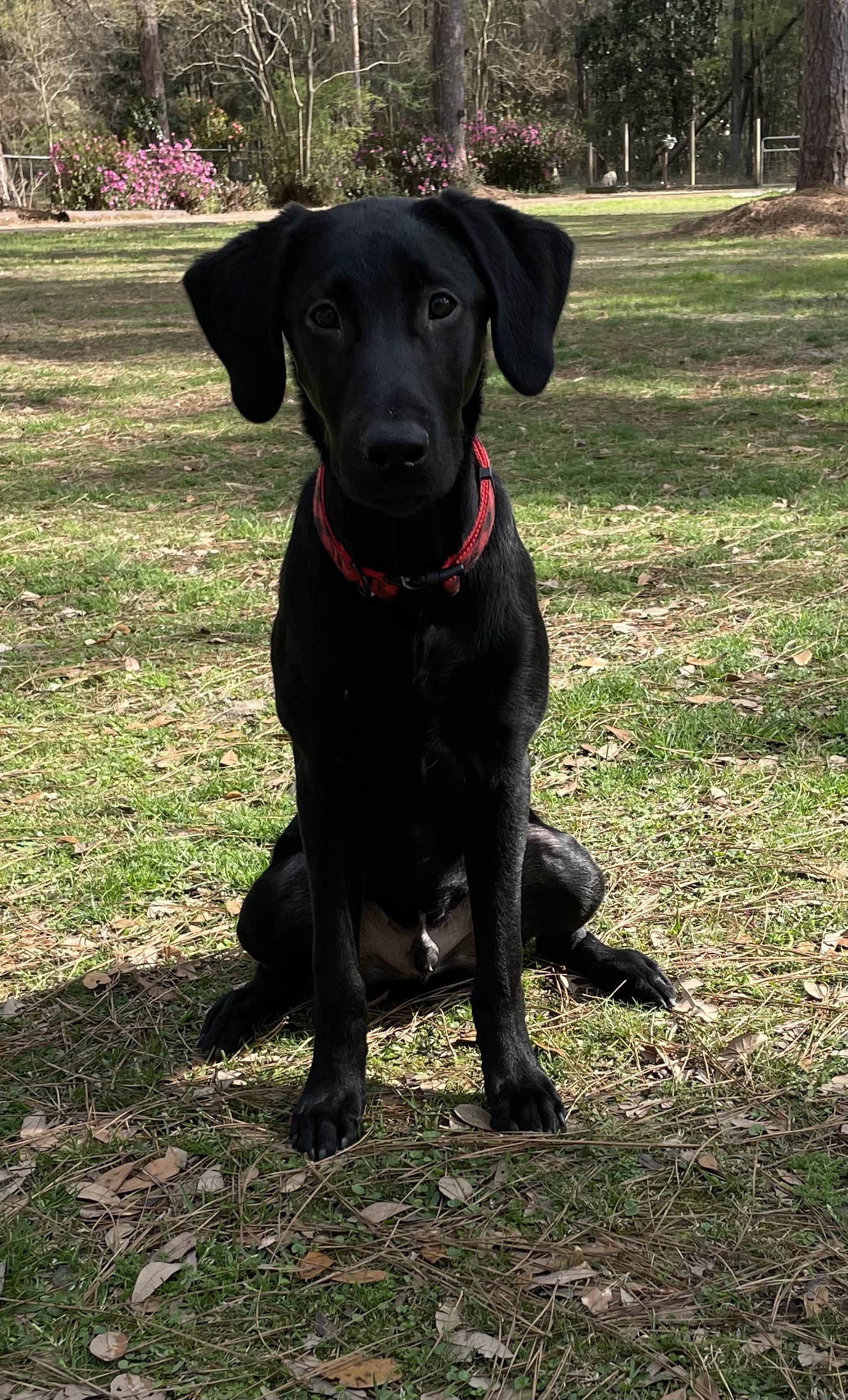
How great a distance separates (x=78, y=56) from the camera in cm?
3569

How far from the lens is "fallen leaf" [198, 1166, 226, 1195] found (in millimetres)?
2451

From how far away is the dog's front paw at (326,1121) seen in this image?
2.52 metres

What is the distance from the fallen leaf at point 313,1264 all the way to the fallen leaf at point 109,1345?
304 mm

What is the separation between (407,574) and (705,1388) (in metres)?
1.46

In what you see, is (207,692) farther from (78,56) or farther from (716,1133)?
(78,56)

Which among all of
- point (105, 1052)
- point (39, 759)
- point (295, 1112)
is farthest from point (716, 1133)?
point (39, 759)

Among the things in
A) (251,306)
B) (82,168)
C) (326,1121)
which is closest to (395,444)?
(251,306)

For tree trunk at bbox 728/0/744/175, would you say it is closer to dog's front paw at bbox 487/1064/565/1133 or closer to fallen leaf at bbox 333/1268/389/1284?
dog's front paw at bbox 487/1064/565/1133

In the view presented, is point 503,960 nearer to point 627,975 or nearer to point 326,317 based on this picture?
point 627,975

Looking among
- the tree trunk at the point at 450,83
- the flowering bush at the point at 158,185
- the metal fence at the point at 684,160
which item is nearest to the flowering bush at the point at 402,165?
the tree trunk at the point at 450,83

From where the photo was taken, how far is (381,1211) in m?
2.37

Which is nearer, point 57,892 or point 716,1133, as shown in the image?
point 716,1133

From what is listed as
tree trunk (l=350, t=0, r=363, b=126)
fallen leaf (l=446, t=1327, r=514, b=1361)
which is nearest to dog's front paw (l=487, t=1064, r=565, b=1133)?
fallen leaf (l=446, t=1327, r=514, b=1361)

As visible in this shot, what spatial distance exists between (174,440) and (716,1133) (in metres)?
7.07
